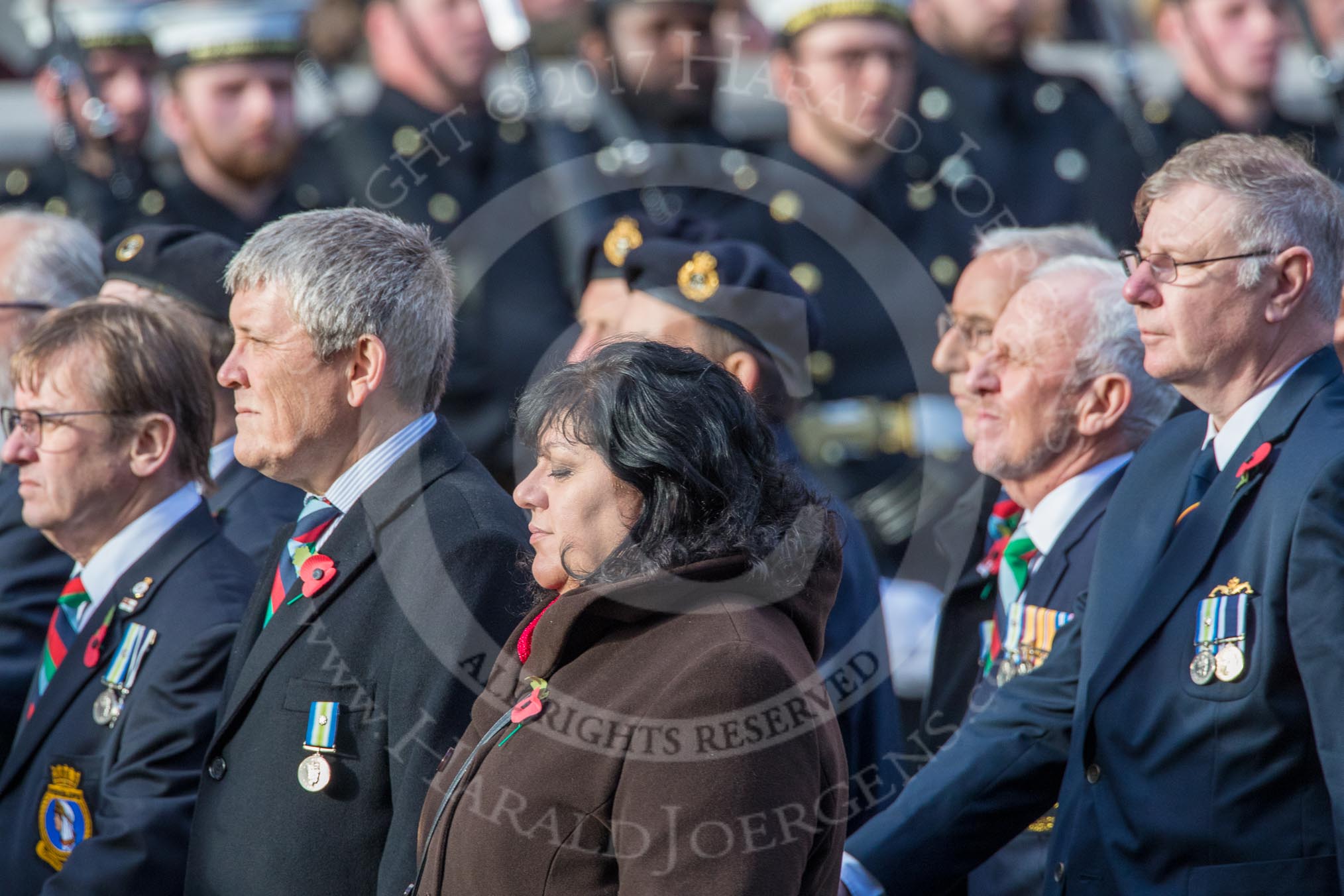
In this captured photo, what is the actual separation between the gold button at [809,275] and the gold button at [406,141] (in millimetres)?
1559

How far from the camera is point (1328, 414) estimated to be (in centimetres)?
282

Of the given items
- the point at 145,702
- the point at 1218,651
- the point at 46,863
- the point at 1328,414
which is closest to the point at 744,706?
the point at 1218,651

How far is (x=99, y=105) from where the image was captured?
681 cm

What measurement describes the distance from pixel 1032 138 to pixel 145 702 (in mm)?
4572

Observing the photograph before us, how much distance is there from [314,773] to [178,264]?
5.81 ft

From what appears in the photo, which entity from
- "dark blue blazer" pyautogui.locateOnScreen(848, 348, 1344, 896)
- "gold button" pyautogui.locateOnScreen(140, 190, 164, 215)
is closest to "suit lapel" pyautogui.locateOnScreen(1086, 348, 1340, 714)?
"dark blue blazer" pyautogui.locateOnScreen(848, 348, 1344, 896)

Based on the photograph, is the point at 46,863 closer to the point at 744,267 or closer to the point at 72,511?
→ the point at 72,511

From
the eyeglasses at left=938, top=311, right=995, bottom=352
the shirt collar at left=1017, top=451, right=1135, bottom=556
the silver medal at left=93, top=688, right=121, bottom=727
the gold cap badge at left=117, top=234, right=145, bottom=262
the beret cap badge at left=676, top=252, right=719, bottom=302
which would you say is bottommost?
the silver medal at left=93, top=688, right=121, bottom=727

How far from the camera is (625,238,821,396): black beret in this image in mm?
3824

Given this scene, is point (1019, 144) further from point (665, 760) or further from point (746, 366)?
point (665, 760)

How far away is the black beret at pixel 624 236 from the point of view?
14.4 feet

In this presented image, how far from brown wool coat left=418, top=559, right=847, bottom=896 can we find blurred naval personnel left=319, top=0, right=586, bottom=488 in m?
3.69

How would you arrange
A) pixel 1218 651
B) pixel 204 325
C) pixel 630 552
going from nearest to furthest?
pixel 630 552 < pixel 1218 651 < pixel 204 325

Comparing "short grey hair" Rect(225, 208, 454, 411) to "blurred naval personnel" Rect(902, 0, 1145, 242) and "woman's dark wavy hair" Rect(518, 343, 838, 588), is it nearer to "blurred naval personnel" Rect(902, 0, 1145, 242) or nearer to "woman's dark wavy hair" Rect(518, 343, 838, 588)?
"woman's dark wavy hair" Rect(518, 343, 838, 588)
